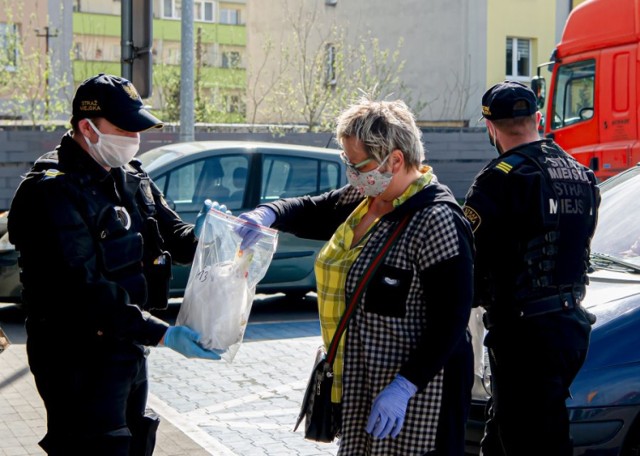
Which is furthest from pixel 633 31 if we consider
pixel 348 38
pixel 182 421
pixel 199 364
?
pixel 348 38

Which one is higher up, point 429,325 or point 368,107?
point 368,107

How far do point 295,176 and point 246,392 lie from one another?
11.2 ft

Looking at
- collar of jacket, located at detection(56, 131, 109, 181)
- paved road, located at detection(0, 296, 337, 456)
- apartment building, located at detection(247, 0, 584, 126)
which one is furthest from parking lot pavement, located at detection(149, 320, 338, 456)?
apartment building, located at detection(247, 0, 584, 126)

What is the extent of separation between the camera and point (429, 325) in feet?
10.7

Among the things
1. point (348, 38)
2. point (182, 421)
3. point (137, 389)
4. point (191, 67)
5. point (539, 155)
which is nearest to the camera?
point (137, 389)

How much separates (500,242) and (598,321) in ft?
2.65

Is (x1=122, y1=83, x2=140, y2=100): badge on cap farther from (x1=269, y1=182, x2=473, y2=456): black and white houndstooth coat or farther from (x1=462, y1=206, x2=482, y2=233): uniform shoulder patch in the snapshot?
(x1=462, y1=206, x2=482, y2=233): uniform shoulder patch

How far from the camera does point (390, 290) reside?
10.9ft

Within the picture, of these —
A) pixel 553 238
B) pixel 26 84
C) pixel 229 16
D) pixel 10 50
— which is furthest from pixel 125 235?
pixel 229 16

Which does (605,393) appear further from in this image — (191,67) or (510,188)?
(191,67)

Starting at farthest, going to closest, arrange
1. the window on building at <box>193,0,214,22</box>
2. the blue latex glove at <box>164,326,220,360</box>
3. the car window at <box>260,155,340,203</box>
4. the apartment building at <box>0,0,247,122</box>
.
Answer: the window on building at <box>193,0,214,22</box>
the apartment building at <box>0,0,247,122</box>
the car window at <box>260,155,340,203</box>
the blue latex glove at <box>164,326,220,360</box>

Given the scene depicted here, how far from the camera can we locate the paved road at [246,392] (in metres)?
5.95

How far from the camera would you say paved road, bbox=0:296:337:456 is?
5.95m

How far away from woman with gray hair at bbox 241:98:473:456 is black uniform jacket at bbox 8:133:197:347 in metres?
0.68
